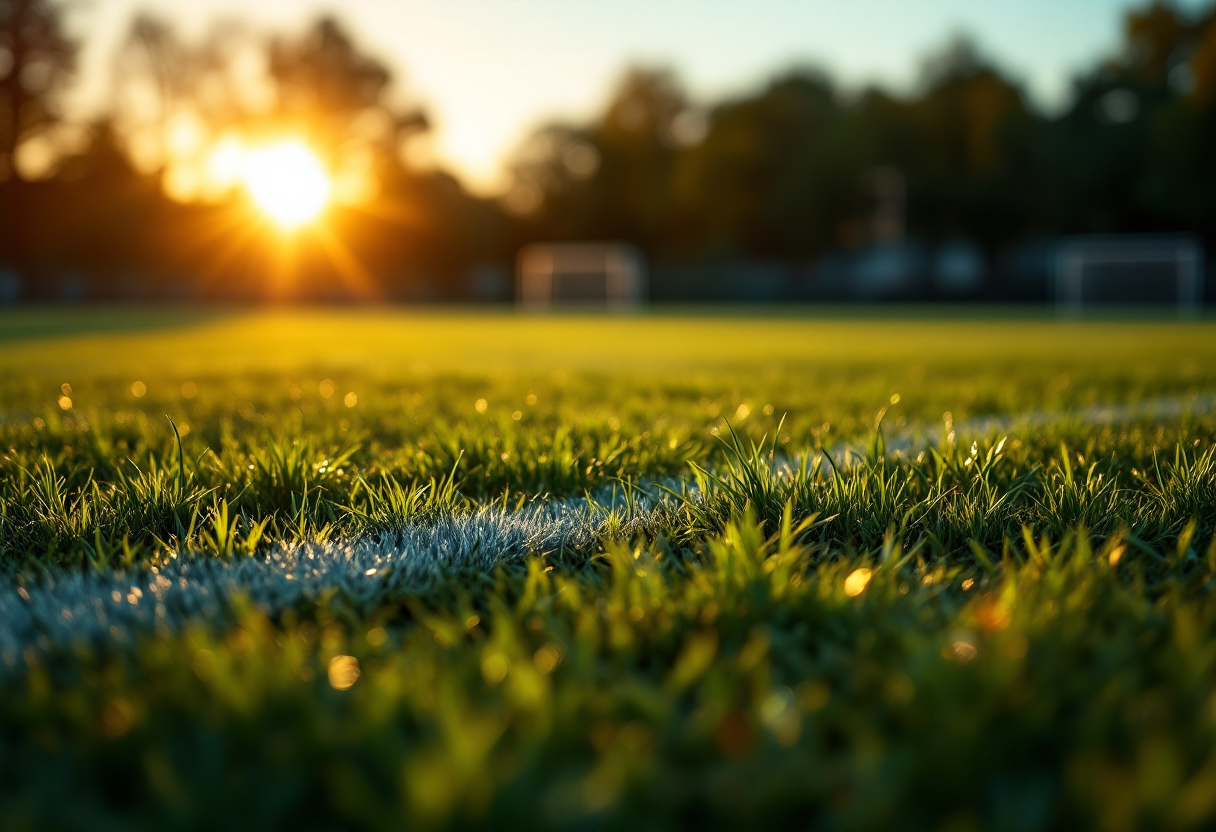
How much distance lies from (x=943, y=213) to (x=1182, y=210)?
31.9ft

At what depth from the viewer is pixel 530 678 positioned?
3.01 ft

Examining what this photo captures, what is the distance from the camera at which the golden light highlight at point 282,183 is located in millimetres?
41562

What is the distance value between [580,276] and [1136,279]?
20.1 metres

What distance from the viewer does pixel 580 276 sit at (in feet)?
123

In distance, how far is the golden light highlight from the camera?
41562 millimetres

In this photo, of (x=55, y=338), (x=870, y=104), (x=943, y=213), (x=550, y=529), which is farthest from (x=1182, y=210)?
(x=550, y=529)

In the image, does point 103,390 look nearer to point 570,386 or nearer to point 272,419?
point 272,419

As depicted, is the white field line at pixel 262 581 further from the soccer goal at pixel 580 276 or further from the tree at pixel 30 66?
the tree at pixel 30 66

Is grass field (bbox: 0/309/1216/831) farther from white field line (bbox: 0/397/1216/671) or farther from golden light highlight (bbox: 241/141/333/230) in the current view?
golden light highlight (bbox: 241/141/333/230)

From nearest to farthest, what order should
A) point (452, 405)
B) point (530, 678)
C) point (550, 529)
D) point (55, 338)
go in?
point (530, 678) < point (550, 529) < point (452, 405) < point (55, 338)

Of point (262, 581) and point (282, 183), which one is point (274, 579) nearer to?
point (262, 581)

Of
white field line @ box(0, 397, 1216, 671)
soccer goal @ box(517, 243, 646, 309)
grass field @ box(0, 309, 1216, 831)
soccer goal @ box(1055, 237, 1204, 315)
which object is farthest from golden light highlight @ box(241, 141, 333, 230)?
white field line @ box(0, 397, 1216, 671)

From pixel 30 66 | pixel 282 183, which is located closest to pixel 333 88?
pixel 282 183

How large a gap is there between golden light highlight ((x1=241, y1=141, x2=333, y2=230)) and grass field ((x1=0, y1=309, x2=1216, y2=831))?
4246 centimetres
